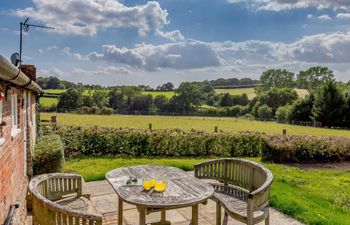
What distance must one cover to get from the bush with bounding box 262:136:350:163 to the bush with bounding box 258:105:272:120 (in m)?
43.1

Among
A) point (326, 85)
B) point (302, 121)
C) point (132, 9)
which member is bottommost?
point (302, 121)

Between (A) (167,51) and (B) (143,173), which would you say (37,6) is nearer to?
(B) (143,173)

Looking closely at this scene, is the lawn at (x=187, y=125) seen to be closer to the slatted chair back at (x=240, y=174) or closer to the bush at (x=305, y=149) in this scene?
the bush at (x=305, y=149)

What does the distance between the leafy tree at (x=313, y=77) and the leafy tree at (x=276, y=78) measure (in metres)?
3.78

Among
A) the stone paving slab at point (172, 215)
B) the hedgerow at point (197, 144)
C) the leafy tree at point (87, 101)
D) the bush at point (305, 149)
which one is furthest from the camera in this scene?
the leafy tree at point (87, 101)

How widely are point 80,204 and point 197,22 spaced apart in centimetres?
1629

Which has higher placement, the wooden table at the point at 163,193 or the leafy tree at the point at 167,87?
the leafy tree at the point at 167,87

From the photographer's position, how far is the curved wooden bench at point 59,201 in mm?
3270

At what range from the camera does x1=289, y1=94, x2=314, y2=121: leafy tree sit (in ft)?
135

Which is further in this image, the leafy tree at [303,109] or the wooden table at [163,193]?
the leafy tree at [303,109]

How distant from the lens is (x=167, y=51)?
23.6 meters

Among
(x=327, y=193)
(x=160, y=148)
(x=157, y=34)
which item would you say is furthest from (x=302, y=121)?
(x=327, y=193)

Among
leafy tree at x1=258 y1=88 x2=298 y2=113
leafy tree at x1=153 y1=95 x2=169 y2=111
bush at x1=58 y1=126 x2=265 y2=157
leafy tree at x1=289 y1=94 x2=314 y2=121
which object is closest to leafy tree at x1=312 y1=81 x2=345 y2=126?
leafy tree at x1=289 y1=94 x2=314 y2=121

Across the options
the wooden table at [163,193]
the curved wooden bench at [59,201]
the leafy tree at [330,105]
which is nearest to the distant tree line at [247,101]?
the leafy tree at [330,105]
